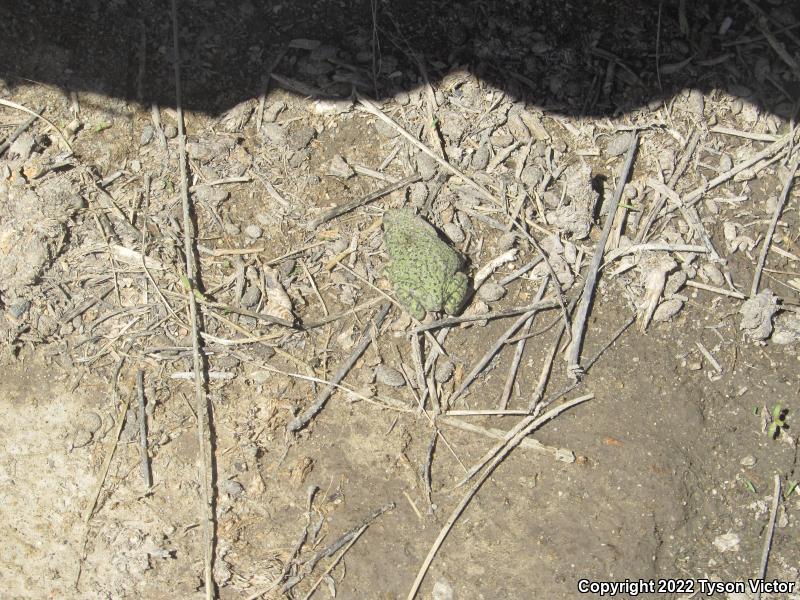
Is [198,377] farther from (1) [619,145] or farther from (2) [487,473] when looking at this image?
(1) [619,145]

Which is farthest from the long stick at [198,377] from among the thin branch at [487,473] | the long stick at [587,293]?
the long stick at [587,293]

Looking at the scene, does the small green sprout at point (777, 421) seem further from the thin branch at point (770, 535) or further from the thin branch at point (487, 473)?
the thin branch at point (487, 473)

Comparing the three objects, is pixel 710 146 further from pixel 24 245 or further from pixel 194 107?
pixel 24 245

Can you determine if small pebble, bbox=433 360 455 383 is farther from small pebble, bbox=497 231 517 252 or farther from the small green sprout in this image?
the small green sprout

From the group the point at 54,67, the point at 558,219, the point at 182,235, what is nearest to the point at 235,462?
the point at 182,235

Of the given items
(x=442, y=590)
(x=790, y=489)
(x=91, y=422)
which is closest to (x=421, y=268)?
(x=442, y=590)

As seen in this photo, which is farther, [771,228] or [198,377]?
[771,228]

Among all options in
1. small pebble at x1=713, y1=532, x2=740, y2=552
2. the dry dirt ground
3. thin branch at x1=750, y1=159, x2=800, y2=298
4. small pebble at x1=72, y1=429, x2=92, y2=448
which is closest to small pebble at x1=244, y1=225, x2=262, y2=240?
the dry dirt ground
